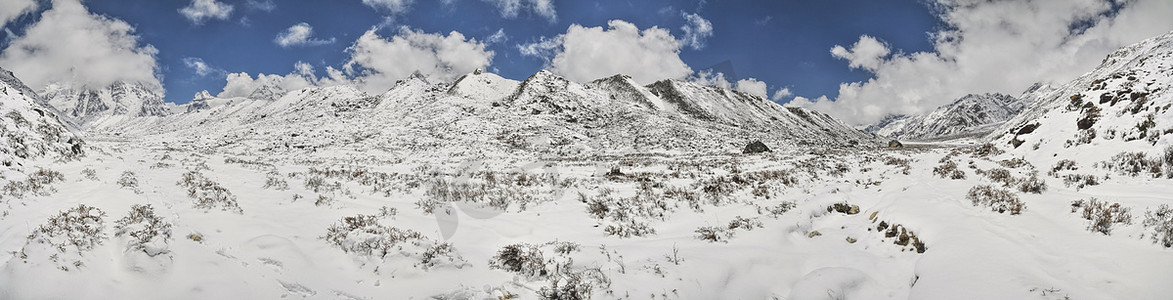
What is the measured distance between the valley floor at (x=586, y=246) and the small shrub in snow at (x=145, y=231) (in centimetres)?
3

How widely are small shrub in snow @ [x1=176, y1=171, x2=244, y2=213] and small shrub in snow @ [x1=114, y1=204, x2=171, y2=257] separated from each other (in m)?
1.15

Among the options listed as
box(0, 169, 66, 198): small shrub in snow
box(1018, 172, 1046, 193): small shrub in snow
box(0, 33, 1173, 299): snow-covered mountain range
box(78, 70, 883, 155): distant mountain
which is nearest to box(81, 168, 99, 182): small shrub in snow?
box(0, 33, 1173, 299): snow-covered mountain range

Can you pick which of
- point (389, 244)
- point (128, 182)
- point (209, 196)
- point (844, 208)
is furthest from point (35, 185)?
point (844, 208)

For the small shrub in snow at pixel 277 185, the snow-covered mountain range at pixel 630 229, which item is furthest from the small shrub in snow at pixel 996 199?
the small shrub in snow at pixel 277 185

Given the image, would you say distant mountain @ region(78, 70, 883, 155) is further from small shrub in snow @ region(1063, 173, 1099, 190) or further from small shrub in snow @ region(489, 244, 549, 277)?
small shrub in snow @ region(1063, 173, 1099, 190)

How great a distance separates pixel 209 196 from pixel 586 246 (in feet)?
29.9

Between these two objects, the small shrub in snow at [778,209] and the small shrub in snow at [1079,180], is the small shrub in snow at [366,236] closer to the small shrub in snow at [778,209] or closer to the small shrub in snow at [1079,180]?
the small shrub in snow at [778,209]

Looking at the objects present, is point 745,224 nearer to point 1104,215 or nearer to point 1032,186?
point 1104,215

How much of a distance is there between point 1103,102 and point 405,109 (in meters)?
68.3

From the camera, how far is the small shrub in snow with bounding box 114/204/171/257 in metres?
5.90

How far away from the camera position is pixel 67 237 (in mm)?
6207

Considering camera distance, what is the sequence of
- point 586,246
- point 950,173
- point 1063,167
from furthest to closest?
point 950,173
point 1063,167
point 586,246

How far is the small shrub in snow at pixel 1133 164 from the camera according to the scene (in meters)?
8.99

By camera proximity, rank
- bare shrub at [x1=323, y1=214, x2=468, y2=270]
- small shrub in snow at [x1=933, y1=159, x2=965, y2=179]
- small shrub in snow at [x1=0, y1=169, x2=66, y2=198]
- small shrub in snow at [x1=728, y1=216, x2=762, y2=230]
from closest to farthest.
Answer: bare shrub at [x1=323, y1=214, x2=468, y2=270], small shrub in snow at [x1=728, y1=216, x2=762, y2=230], small shrub in snow at [x1=0, y1=169, x2=66, y2=198], small shrub in snow at [x1=933, y1=159, x2=965, y2=179]
